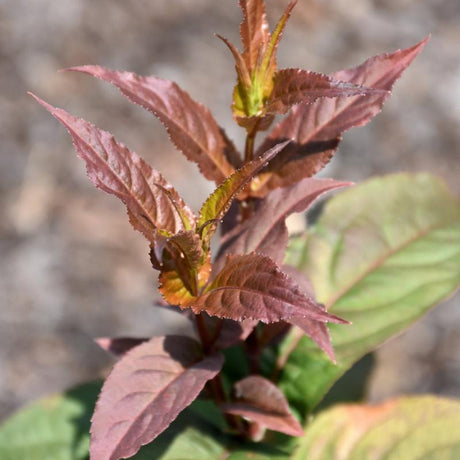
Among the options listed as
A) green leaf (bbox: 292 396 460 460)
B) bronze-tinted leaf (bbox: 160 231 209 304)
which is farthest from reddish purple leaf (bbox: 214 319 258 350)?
green leaf (bbox: 292 396 460 460)

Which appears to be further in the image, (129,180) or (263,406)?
(263,406)

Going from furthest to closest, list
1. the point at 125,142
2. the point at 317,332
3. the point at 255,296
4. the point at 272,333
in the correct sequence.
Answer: the point at 125,142 → the point at 272,333 → the point at 317,332 → the point at 255,296

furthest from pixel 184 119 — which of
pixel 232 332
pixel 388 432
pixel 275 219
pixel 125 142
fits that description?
pixel 125 142

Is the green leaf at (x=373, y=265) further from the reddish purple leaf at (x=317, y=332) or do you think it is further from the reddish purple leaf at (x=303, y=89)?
the reddish purple leaf at (x=303, y=89)

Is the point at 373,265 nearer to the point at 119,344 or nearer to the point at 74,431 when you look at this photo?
the point at 119,344

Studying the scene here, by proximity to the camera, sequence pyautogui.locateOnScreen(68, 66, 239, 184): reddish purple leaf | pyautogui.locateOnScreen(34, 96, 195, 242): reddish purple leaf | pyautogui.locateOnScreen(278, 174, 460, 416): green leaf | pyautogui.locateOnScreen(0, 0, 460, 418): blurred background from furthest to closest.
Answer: pyautogui.locateOnScreen(0, 0, 460, 418): blurred background → pyautogui.locateOnScreen(278, 174, 460, 416): green leaf → pyautogui.locateOnScreen(68, 66, 239, 184): reddish purple leaf → pyautogui.locateOnScreen(34, 96, 195, 242): reddish purple leaf

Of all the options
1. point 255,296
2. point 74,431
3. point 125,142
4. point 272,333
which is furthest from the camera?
point 125,142

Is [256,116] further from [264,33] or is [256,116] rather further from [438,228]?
[438,228]

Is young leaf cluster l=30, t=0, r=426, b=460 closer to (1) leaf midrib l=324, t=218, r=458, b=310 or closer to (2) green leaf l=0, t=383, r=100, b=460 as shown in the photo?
(1) leaf midrib l=324, t=218, r=458, b=310
